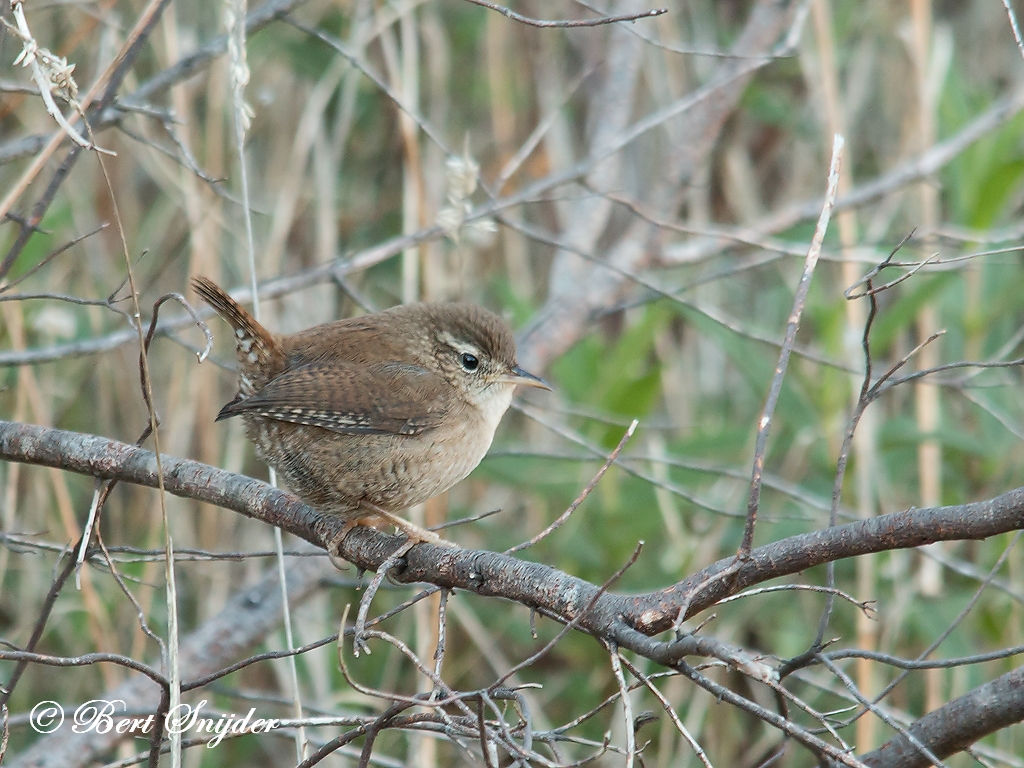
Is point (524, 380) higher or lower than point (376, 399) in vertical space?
higher

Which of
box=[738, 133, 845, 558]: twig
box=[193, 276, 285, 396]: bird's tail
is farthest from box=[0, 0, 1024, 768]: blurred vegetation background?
box=[738, 133, 845, 558]: twig

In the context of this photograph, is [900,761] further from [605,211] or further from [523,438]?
[523,438]

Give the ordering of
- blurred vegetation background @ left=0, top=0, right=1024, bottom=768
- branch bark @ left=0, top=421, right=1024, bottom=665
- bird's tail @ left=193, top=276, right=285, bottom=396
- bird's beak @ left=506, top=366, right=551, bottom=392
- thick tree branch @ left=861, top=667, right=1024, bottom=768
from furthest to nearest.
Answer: blurred vegetation background @ left=0, top=0, right=1024, bottom=768, bird's beak @ left=506, top=366, right=551, bottom=392, bird's tail @ left=193, top=276, right=285, bottom=396, thick tree branch @ left=861, top=667, right=1024, bottom=768, branch bark @ left=0, top=421, right=1024, bottom=665

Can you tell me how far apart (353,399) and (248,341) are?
12.7 inches

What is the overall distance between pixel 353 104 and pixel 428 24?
513mm

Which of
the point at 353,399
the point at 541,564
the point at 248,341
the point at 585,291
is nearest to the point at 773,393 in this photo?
the point at 541,564

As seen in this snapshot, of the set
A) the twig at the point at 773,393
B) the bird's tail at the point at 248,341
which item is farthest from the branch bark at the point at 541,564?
the bird's tail at the point at 248,341

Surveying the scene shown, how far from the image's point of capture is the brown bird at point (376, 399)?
253 centimetres

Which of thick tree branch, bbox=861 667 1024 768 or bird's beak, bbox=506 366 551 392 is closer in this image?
thick tree branch, bbox=861 667 1024 768

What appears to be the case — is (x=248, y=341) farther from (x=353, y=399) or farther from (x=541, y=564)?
(x=541, y=564)

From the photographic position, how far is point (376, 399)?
267 centimetres

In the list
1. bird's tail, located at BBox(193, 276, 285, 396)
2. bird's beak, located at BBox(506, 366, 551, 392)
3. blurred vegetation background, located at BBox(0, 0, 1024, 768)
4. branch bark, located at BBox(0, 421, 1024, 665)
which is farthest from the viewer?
blurred vegetation background, located at BBox(0, 0, 1024, 768)

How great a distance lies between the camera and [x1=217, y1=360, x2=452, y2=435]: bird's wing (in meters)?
2.53

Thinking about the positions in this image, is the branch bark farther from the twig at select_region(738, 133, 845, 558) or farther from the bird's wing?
the bird's wing
